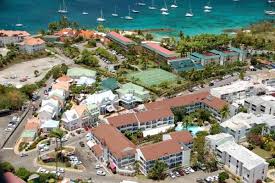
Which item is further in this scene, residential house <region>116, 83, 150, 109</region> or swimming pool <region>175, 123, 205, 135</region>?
residential house <region>116, 83, 150, 109</region>

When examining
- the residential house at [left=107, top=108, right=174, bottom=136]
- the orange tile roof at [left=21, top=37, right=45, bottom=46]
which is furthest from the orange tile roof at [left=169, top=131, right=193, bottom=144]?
the orange tile roof at [left=21, top=37, right=45, bottom=46]

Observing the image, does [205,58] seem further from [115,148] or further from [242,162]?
[115,148]

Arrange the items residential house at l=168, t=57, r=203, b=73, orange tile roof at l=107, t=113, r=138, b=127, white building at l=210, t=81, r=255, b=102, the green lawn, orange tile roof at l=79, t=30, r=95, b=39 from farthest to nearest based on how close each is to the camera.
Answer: orange tile roof at l=79, t=30, r=95, b=39 → residential house at l=168, t=57, r=203, b=73 → white building at l=210, t=81, r=255, b=102 → orange tile roof at l=107, t=113, r=138, b=127 → the green lawn

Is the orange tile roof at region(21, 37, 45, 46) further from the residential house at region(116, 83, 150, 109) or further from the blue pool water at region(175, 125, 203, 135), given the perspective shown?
the blue pool water at region(175, 125, 203, 135)

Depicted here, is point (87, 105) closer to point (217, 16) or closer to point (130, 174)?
point (130, 174)

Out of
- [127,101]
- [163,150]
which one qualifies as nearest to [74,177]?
[163,150]

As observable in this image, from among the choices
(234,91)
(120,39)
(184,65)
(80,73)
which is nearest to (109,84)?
(80,73)

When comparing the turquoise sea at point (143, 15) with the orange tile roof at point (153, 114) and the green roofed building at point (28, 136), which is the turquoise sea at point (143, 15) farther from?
the green roofed building at point (28, 136)
